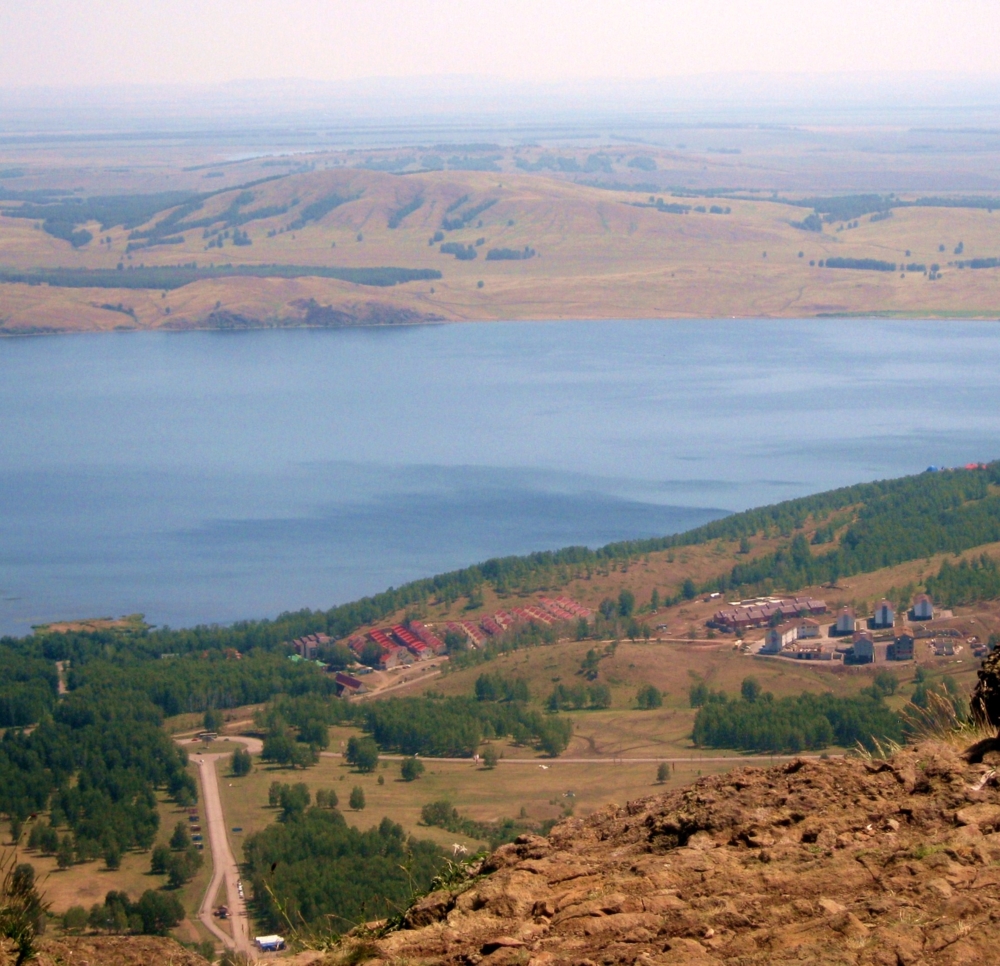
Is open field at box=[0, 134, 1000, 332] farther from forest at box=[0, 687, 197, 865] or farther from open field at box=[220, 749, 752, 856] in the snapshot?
open field at box=[220, 749, 752, 856]

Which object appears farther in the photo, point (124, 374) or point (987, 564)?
point (124, 374)

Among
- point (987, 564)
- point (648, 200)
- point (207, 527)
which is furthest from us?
point (648, 200)

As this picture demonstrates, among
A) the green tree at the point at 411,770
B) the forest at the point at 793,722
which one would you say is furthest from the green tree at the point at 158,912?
the forest at the point at 793,722

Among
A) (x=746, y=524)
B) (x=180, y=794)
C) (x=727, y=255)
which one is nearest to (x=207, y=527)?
(x=746, y=524)

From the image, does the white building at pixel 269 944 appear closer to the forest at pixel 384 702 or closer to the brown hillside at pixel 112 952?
the brown hillside at pixel 112 952

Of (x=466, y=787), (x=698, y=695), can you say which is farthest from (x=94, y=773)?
(x=698, y=695)

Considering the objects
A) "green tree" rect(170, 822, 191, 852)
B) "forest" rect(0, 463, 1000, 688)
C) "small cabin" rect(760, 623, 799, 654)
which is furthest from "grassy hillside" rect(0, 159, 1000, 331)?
"green tree" rect(170, 822, 191, 852)

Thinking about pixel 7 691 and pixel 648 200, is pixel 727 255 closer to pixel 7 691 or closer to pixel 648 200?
pixel 648 200

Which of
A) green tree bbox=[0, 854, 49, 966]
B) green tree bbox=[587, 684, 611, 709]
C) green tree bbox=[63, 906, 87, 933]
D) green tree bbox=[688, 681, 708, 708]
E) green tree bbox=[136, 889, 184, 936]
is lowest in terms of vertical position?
green tree bbox=[587, 684, 611, 709]
